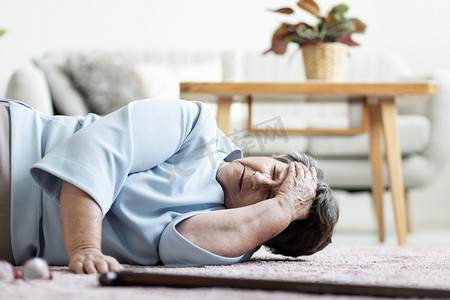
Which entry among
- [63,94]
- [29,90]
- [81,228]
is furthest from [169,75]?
[81,228]

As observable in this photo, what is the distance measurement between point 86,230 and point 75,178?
0.09 m

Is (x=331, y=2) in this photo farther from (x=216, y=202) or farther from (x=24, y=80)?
(x=216, y=202)

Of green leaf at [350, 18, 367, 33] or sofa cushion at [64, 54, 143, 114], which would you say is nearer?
green leaf at [350, 18, 367, 33]

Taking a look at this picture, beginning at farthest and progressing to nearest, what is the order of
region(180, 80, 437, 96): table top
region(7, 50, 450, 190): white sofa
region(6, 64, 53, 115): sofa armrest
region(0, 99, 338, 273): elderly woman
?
region(7, 50, 450, 190): white sofa < region(6, 64, 53, 115): sofa armrest < region(180, 80, 437, 96): table top < region(0, 99, 338, 273): elderly woman

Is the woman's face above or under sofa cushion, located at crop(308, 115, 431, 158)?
above

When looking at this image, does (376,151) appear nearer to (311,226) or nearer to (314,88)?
(314,88)

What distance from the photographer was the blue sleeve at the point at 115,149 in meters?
1.07

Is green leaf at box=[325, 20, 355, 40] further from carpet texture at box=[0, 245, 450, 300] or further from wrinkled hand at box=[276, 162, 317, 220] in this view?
wrinkled hand at box=[276, 162, 317, 220]

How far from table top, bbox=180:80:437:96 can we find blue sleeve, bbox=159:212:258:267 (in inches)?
41.1

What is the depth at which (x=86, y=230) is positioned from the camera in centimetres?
103

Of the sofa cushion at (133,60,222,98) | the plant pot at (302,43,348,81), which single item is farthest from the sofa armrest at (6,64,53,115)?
the plant pot at (302,43,348,81)

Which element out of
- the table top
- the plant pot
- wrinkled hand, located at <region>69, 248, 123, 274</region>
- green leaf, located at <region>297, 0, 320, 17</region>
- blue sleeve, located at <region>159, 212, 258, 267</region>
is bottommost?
blue sleeve, located at <region>159, 212, 258, 267</region>

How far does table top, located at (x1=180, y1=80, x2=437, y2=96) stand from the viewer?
2.18 meters

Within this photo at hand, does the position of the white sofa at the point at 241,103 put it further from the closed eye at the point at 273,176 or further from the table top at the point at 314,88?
the closed eye at the point at 273,176
